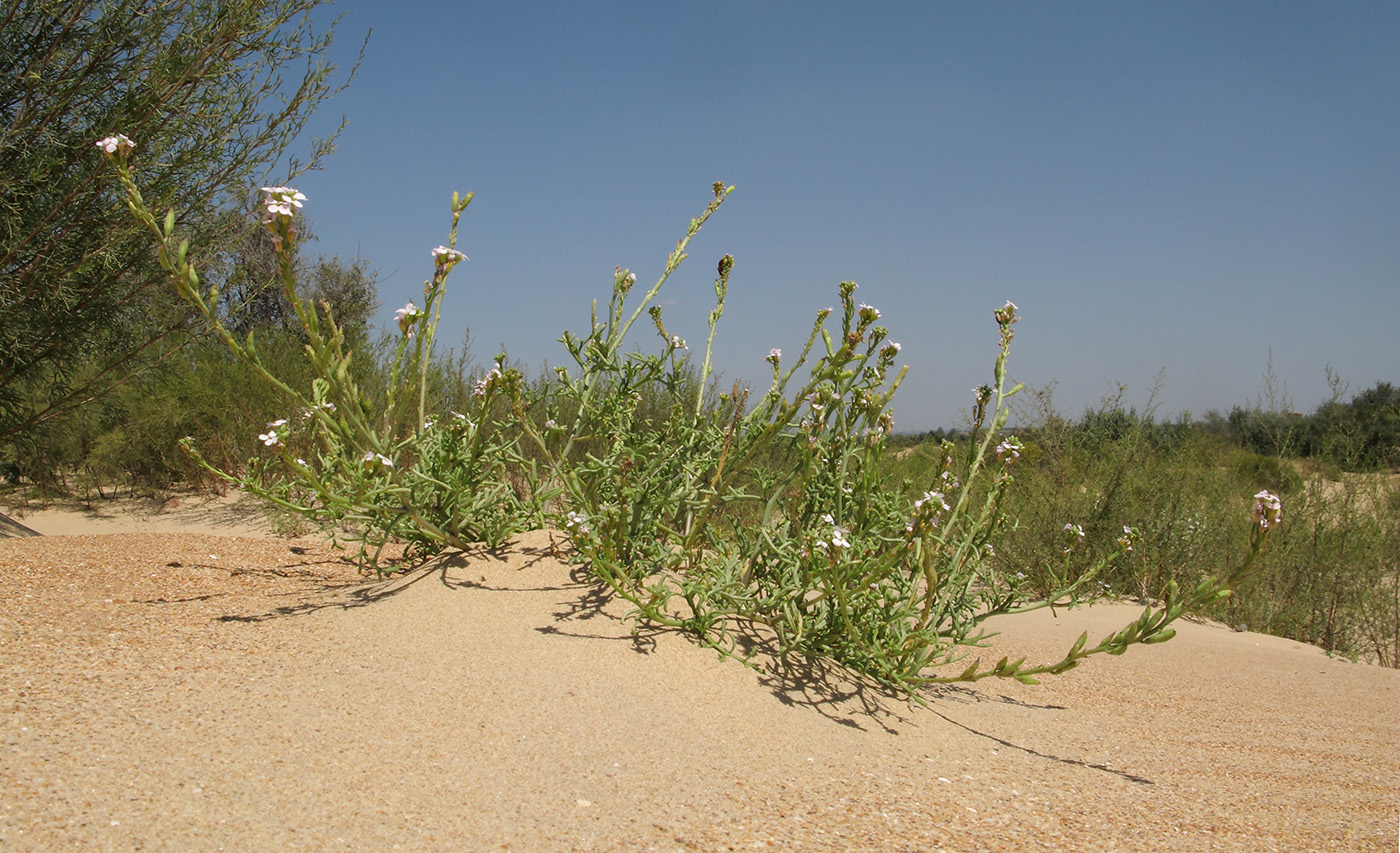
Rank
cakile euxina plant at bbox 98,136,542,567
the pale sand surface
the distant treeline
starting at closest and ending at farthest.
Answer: the pale sand surface → cakile euxina plant at bbox 98,136,542,567 → the distant treeline

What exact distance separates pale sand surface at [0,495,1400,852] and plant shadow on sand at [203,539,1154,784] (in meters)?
0.01

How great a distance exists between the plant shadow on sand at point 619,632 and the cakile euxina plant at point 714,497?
0.06 meters

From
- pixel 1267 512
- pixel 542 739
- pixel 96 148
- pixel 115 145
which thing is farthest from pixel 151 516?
pixel 1267 512

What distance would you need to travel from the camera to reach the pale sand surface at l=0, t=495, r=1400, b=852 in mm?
1582

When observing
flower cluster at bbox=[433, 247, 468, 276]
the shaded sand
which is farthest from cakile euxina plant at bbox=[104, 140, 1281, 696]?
the shaded sand

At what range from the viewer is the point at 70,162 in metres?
4.60

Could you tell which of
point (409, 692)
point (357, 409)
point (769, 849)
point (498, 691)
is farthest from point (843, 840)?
point (357, 409)

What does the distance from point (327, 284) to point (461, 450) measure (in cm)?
1429

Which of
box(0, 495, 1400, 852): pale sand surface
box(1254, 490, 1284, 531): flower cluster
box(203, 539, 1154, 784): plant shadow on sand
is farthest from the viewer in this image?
box(203, 539, 1154, 784): plant shadow on sand

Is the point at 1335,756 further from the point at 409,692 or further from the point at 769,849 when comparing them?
the point at 409,692

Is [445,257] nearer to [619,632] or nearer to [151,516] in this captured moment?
[619,632]

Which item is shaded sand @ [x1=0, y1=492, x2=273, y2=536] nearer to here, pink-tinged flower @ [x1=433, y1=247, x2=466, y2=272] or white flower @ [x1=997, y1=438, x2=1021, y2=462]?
pink-tinged flower @ [x1=433, y1=247, x2=466, y2=272]

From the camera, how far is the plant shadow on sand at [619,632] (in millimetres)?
2506

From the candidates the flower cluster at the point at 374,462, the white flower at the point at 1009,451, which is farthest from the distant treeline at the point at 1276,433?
the flower cluster at the point at 374,462
